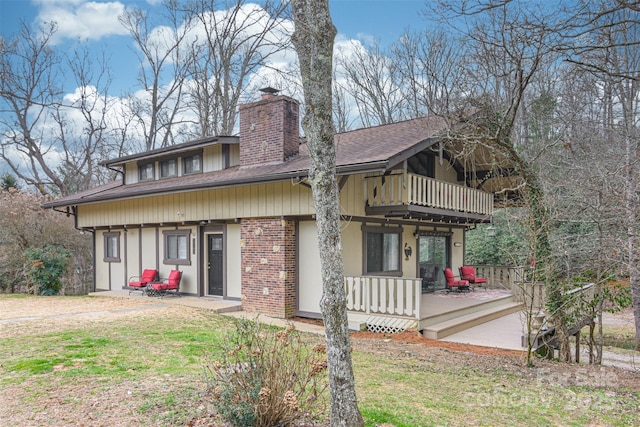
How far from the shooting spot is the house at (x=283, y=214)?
405 inches

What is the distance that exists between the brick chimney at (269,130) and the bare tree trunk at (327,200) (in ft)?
26.3

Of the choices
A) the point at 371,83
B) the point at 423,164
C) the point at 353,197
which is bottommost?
the point at 353,197

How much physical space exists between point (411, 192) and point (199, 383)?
22.0 ft

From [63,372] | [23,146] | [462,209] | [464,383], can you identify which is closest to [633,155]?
[462,209]

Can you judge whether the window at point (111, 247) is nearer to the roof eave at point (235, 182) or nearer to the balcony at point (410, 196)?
the roof eave at point (235, 182)

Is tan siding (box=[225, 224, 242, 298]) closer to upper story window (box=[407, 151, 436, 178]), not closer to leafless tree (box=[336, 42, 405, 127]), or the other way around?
upper story window (box=[407, 151, 436, 178])

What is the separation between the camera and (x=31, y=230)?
664 inches

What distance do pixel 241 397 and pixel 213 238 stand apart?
981 cm

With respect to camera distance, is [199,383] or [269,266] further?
[269,266]

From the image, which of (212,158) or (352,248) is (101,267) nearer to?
(212,158)

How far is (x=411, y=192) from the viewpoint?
1025 centimetres

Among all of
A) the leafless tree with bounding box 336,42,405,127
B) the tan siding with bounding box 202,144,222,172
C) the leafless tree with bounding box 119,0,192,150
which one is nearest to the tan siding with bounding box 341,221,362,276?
the tan siding with bounding box 202,144,222,172

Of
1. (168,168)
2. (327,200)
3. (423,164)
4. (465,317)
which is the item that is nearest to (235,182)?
(168,168)

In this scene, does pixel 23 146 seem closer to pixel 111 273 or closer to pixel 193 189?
pixel 111 273
